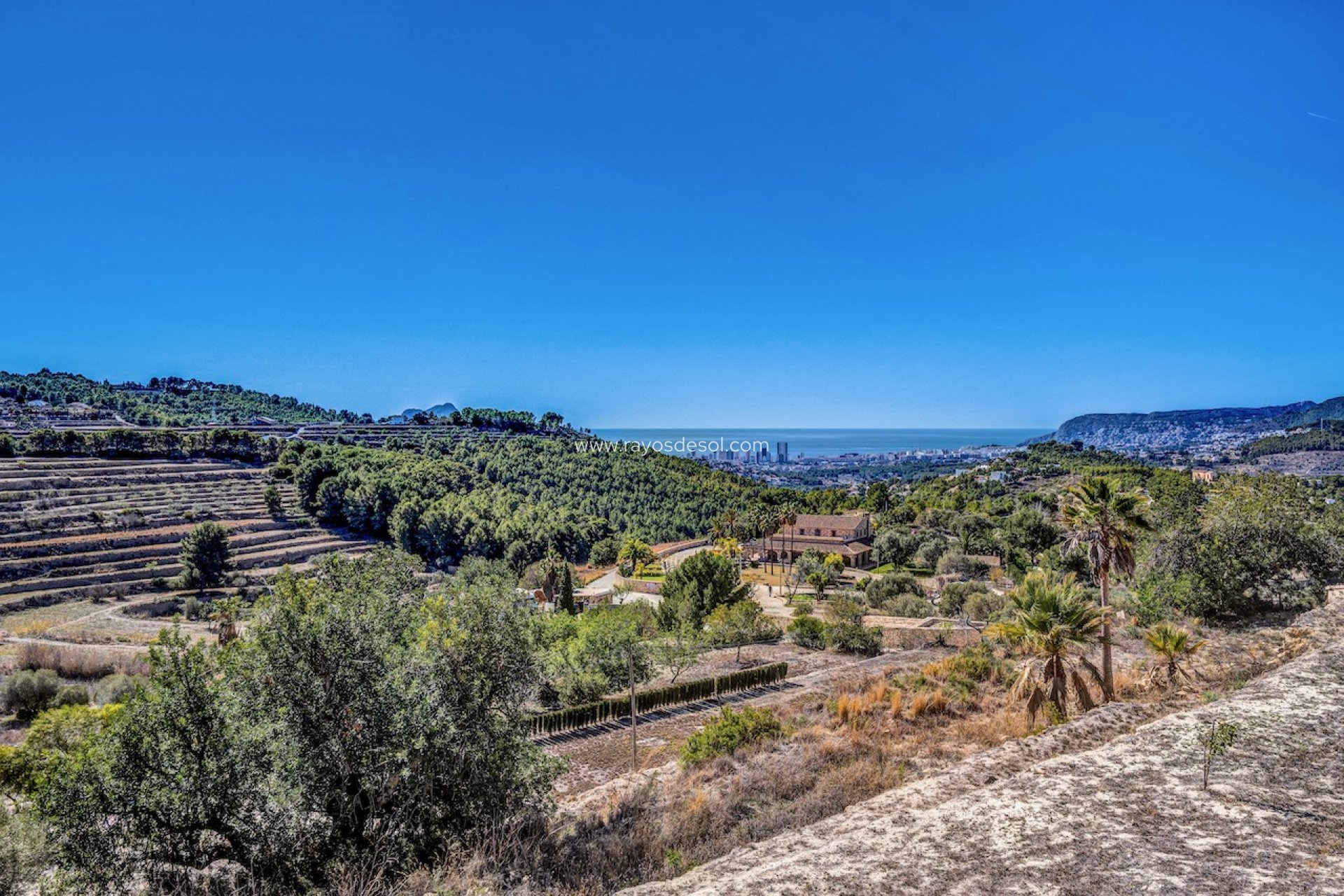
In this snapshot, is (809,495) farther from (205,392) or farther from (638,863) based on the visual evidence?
(205,392)

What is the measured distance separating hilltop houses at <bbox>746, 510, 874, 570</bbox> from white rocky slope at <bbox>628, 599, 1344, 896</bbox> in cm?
5565

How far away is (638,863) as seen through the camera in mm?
8289

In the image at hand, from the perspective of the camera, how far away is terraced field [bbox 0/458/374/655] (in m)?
38.5

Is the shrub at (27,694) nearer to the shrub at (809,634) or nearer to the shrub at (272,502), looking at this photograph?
the shrub at (809,634)

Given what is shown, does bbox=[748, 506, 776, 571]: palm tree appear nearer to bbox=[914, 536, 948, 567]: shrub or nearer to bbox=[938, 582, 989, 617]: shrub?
bbox=[914, 536, 948, 567]: shrub

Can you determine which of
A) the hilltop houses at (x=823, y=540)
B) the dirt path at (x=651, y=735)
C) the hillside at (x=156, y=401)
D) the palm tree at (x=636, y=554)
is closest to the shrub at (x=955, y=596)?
the dirt path at (x=651, y=735)

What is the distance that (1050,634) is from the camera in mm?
14156

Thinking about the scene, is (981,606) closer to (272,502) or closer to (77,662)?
(77,662)

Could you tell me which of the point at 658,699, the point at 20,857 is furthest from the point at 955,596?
the point at 20,857

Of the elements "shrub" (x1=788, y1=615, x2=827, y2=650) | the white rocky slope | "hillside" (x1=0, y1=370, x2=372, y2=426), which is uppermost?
"hillside" (x1=0, y1=370, x2=372, y2=426)

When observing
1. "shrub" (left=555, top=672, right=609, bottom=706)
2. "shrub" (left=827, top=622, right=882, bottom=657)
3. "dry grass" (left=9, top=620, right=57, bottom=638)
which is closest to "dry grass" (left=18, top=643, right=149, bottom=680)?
"dry grass" (left=9, top=620, right=57, bottom=638)

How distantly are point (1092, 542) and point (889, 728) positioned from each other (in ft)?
27.6

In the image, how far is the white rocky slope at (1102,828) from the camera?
20.1 feet

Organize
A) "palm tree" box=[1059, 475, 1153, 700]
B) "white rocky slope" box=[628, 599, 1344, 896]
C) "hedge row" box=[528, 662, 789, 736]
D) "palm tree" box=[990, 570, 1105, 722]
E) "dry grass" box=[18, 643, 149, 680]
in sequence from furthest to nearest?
1. "dry grass" box=[18, 643, 149, 680]
2. "hedge row" box=[528, 662, 789, 736]
3. "palm tree" box=[1059, 475, 1153, 700]
4. "palm tree" box=[990, 570, 1105, 722]
5. "white rocky slope" box=[628, 599, 1344, 896]
